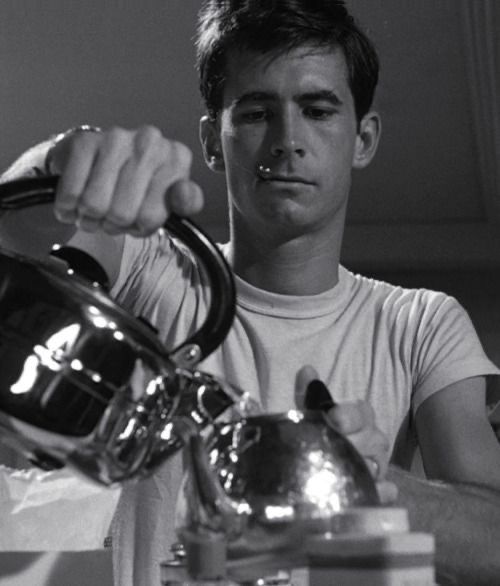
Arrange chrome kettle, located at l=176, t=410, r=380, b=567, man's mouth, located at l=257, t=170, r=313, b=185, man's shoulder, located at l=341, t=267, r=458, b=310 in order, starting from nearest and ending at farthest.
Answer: chrome kettle, located at l=176, t=410, r=380, b=567 → man's mouth, located at l=257, t=170, r=313, b=185 → man's shoulder, located at l=341, t=267, r=458, b=310

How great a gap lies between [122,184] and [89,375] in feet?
0.34

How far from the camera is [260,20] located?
112 cm

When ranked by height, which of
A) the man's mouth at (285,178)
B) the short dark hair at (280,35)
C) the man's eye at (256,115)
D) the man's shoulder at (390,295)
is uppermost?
the short dark hair at (280,35)

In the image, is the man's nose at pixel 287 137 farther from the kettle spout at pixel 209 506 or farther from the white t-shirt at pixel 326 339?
the kettle spout at pixel 209 506

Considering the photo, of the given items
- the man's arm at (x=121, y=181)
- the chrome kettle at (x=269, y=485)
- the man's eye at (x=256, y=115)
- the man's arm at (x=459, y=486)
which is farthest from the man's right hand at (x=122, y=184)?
the man's eye at (x=256, y=115)

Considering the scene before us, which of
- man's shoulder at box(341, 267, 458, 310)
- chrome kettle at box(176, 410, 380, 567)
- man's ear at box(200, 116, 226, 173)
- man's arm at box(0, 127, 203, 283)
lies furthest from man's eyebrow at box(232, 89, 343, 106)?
chrome kettle at box(176, 410, 380, 567)

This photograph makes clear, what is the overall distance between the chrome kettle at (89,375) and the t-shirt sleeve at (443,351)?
0.62 m

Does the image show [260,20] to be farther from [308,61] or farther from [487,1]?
[487,1]

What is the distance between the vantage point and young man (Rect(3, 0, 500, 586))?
3.38 feet

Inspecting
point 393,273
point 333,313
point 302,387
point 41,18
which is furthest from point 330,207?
point 393,273

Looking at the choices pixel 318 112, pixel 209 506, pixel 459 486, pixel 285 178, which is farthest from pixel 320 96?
pixel 209 506

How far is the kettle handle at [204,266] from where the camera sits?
1.60ft

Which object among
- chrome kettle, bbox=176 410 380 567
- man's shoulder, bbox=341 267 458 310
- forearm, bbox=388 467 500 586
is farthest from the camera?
man's shoulder, bbox=341 267 458 310

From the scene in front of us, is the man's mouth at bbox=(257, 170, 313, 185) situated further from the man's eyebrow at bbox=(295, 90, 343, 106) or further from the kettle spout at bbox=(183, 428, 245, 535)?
the kettle spout at bbox=(183, 428, 245, 535)
